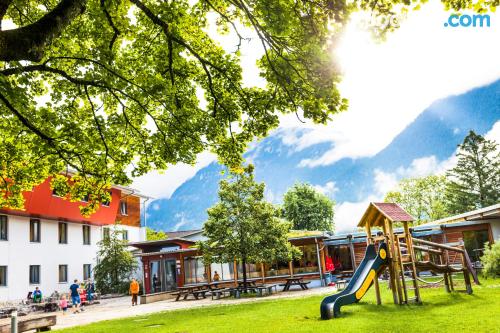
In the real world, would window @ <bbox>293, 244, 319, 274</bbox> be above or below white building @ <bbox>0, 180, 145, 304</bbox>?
below

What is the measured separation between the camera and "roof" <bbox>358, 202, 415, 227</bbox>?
14.5m

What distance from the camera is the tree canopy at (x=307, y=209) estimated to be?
210 ft

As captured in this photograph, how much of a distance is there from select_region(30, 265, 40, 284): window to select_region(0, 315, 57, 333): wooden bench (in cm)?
2100

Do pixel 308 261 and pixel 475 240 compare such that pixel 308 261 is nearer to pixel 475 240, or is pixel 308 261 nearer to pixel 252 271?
pixel 252 271

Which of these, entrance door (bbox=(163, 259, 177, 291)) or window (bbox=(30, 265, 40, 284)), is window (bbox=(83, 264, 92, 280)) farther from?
entrance door (bbox=(163, 259, 177, 291))

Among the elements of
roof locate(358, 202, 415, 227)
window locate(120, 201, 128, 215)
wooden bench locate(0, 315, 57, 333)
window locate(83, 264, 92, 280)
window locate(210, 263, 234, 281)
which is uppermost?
window locate(120, 201, 128, 215)

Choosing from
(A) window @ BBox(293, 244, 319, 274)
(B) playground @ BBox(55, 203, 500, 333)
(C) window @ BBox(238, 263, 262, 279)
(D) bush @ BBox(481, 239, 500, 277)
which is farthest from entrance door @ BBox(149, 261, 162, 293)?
(D) bush @ BBox(481, 239, 500, 277)

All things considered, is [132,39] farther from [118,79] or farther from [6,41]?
[6,41]

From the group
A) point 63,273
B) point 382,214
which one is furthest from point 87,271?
point 382,214

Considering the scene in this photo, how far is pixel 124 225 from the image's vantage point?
4688 cm

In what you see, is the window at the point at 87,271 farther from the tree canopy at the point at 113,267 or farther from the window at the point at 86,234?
the tree canopy at the point at 113,267

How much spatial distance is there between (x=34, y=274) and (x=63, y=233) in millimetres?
4565

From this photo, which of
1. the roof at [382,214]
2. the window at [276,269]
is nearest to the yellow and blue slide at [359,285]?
the roof at [382,214]

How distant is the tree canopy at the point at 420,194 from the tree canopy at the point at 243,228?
4715 centimetres
